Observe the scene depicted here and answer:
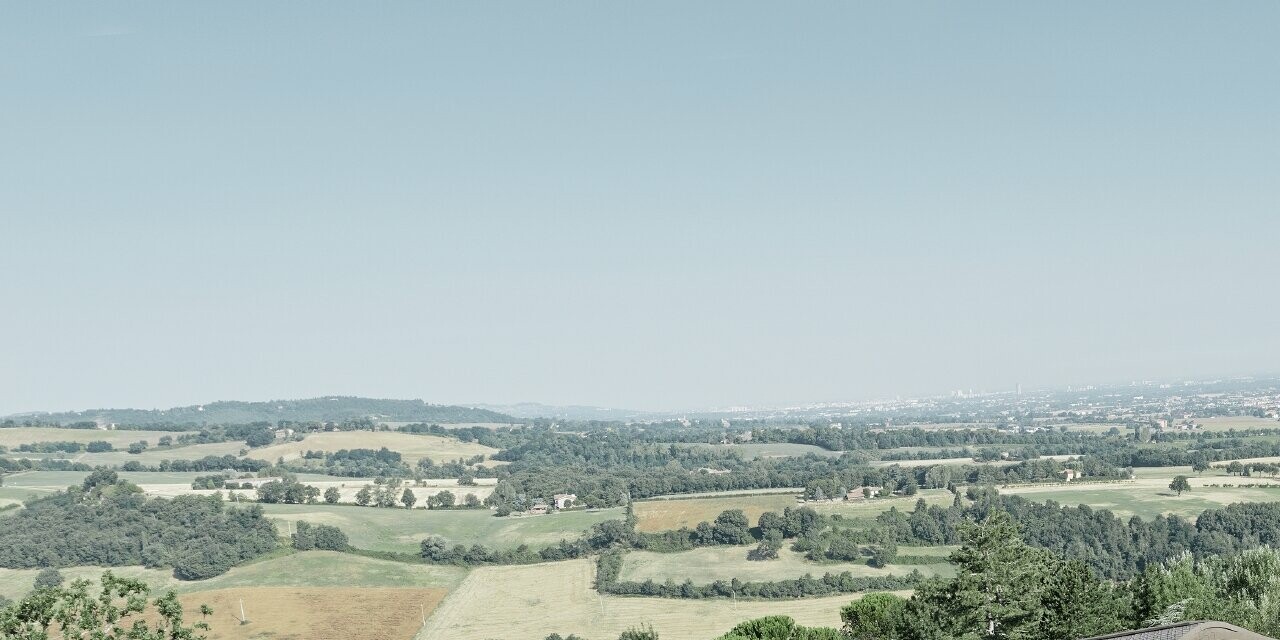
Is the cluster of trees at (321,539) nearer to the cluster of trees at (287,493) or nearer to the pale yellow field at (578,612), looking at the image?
the pale yellow field at (578,612)

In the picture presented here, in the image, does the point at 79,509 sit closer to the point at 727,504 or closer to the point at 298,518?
the point at 298,518

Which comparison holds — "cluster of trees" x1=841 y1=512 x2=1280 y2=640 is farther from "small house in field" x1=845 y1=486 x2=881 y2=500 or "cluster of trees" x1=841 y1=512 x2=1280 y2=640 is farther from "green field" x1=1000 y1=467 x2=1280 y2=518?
"small house in field" x1=845 y1=486 x2=881 y2=500

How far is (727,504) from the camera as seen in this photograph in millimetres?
148875

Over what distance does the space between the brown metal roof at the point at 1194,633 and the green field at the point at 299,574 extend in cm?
9695

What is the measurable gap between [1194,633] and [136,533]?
14404 centimetres

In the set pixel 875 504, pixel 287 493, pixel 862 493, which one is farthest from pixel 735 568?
pixel 287 493

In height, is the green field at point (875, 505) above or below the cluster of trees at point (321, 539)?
above

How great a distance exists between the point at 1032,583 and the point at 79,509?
487 feet

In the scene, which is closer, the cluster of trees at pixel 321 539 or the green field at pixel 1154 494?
the green field at pixel 1154 494

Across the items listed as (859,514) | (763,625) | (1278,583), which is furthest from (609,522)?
(1278,583)

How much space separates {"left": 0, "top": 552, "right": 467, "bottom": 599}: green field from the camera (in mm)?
119562

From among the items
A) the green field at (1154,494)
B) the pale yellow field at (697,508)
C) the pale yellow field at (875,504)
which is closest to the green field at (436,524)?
the pale yellow field at (697,508)

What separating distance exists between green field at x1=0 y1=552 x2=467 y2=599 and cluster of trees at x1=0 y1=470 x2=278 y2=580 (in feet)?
7.49

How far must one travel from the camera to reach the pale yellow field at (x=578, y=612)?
3728 inches
